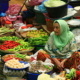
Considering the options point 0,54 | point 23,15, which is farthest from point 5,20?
point 0,54

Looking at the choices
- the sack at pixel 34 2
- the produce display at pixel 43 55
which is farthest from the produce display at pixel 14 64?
the sack at pixel 34 2

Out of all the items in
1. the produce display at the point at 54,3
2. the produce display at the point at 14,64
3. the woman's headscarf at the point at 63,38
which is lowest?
the produce display at the point at 14,64

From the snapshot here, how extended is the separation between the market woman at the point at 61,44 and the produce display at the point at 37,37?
3.07 ft

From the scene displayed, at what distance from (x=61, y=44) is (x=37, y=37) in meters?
1.39

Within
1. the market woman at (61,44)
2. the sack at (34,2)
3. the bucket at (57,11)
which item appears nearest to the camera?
the market woman at (61,44)

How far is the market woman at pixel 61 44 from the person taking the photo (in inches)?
229

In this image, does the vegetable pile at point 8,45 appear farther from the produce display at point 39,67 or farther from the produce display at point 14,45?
the produce display at point 39,67

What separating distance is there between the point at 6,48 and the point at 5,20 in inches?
88.5

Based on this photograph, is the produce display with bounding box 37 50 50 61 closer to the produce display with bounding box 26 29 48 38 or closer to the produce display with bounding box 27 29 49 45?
the produce display with bounding box 27 29 49 45

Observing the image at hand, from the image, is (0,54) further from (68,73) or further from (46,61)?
(68,73)

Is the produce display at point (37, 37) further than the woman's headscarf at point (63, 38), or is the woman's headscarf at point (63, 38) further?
the produce display at point (37, 37)

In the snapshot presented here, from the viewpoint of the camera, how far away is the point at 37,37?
7285mm

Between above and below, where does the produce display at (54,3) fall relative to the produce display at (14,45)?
above

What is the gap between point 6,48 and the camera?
690cm
